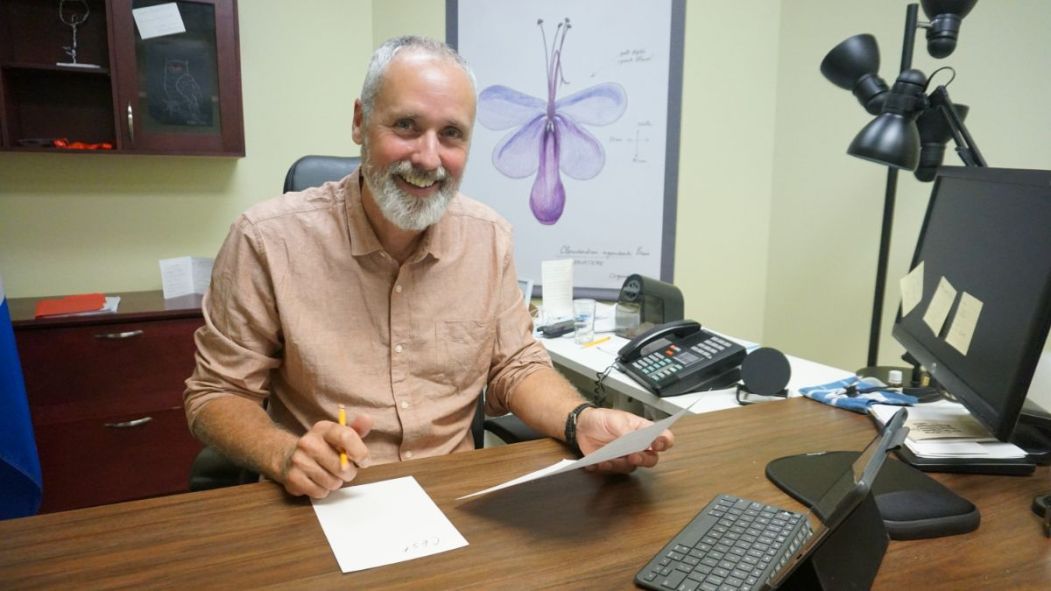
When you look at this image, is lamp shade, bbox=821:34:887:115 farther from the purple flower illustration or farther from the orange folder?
the orange folder

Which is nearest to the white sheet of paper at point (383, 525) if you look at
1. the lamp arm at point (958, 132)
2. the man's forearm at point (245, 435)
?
the man's forearm at point (245, 435)

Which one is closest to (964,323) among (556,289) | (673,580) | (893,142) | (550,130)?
(893,142)

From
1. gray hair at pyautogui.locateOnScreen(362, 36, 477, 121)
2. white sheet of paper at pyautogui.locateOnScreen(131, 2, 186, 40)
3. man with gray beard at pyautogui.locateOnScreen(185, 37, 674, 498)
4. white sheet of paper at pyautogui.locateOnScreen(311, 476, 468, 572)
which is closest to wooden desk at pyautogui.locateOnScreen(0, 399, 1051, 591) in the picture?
white sheet of paper at pyautogui.locateOnScreen(311, 476, 468, 572)

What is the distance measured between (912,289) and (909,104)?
1.50ft

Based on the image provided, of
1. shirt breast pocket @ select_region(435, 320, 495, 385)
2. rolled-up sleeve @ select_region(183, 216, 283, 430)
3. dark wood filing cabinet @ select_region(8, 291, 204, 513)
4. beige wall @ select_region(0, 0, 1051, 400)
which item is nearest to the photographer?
rolled-up sleeve @ select_region(183, 216, 283, 430)

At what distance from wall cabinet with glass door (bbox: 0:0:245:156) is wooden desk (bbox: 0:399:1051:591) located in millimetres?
1974

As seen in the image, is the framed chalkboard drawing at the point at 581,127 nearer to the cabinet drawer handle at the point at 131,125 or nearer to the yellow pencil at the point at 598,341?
the yellow pencil at the point at 598,341

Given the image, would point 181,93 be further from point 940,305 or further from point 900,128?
point 940,305

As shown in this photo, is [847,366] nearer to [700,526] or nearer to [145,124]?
[700,526]

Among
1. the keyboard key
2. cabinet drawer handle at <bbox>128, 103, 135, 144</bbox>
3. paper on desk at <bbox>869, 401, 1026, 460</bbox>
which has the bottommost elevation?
the keyboard key

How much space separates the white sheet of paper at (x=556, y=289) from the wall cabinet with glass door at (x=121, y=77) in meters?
1.29

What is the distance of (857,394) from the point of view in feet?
4.60

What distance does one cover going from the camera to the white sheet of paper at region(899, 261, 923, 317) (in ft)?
4.31

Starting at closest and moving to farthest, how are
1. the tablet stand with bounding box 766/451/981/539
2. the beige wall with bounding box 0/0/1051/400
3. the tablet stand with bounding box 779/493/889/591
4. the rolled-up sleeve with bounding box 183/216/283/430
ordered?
1. the tablet stand with bounding box 779/493/889/591
2. the tablet stand with bounding box 766/451/981/539
3. the rolled-up sleeve with bounding box 183/216/283/430
4. the beige wall with bounding box 0/0/1051/400
